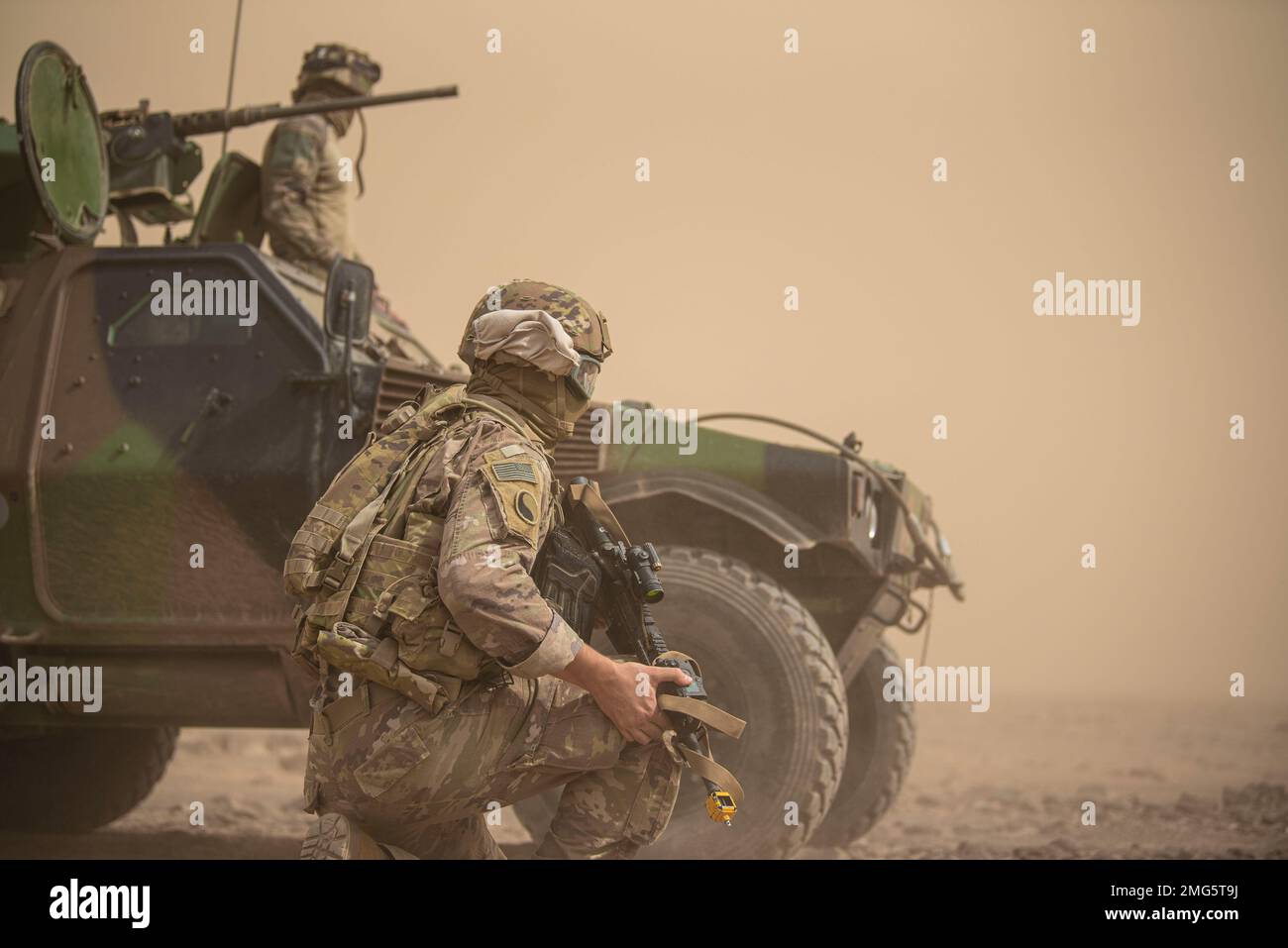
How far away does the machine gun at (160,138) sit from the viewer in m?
5.90

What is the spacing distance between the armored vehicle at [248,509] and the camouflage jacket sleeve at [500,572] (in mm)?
1645

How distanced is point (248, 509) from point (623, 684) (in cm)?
196

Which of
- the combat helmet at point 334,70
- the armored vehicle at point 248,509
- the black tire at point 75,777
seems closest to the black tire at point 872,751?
the armored vehicle at point 248,509

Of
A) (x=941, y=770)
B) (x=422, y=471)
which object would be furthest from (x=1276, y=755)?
(x=422, y=471)

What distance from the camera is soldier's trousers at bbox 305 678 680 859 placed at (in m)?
2.91

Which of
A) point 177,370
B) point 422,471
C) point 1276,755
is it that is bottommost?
point 1276,755

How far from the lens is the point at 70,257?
4812mm

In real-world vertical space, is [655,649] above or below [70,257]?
below

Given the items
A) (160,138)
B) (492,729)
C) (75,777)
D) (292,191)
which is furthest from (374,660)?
(160,138)

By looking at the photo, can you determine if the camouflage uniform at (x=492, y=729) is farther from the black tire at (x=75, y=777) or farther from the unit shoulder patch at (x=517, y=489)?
the black tire at (x=75, y=777)

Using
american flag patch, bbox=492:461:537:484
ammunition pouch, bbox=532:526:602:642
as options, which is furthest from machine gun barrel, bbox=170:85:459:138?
american flag patch, bbox=492:461:537:484

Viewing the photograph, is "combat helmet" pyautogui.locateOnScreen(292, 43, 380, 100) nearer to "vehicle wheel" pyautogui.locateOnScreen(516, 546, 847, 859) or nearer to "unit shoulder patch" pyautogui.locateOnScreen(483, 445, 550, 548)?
"vehicle wheel" pyautogui.locateOnScreen(516, 546, 847, 859)
